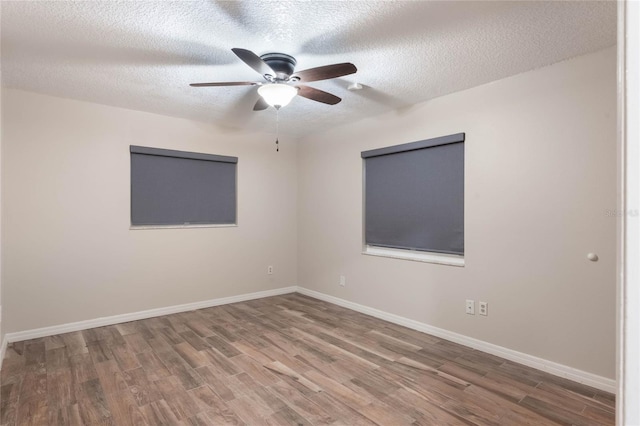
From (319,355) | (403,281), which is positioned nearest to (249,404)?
(319,355)

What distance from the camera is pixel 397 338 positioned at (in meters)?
3.33

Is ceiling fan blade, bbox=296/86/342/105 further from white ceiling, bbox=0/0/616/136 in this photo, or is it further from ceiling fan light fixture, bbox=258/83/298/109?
white ceiling, bbox=0/0/616/136

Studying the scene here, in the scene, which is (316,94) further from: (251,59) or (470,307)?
(470,307)

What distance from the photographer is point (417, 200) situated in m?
3.66

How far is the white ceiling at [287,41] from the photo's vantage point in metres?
1.97

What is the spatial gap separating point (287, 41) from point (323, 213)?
2783 millimetres

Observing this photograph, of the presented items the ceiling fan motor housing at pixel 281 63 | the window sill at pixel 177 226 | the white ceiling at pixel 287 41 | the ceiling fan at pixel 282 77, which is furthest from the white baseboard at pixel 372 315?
the ceiling fan motor housing at pixel 281 63

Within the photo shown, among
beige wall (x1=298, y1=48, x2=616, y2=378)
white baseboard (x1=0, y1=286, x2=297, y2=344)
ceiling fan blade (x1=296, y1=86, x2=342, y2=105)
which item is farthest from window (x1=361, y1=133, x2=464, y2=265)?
white baseboard (x1=0, y1=286, x2=297, y2=344)

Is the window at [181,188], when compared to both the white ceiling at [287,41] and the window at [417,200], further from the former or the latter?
the window at [417,200]

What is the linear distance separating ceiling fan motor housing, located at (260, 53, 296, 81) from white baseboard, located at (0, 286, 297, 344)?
10.2 ft

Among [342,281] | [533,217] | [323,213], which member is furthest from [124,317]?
[533,217]

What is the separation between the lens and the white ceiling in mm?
1973

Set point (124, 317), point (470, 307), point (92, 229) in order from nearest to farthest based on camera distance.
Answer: point (470, 307)
point (92, 229)
point (124, 317)

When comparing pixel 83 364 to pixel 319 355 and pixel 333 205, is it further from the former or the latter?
pixel 333 205
